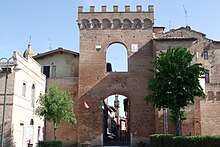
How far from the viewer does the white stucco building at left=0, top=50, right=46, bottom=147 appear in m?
25.2

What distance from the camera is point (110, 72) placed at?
3456 centimetres

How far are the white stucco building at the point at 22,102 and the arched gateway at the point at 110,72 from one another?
4693mm

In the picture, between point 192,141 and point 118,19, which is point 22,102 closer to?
point 118,19

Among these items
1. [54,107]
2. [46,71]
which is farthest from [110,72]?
[54,107]

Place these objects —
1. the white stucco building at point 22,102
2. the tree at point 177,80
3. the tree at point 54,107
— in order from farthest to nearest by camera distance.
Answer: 1. the tree at point 54,107
2. the white stucco building at point 22,102
3. the tree at point 177,80

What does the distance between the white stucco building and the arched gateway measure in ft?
15.4

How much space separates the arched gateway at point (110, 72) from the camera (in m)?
33.5

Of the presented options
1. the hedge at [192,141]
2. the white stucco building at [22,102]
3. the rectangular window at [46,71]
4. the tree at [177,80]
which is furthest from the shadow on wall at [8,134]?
the rectangular window at [46,71]

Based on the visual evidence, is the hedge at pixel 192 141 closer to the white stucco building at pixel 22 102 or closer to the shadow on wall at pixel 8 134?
the shadow on wall at pixel 8 134

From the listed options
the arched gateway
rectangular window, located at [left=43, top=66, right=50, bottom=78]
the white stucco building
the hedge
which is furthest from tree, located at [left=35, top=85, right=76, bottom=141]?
the hedge

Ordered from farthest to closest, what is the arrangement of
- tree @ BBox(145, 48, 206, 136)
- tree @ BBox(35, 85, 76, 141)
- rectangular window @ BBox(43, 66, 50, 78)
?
rectangular window @ BBox(43, 66, 50, 78)
tree @ BBox(35, 85, 76, 141)
tree @ BBox(145, 48, 206, 136)

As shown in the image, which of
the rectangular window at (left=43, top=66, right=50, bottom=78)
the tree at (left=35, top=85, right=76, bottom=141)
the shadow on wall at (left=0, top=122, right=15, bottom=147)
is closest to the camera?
the shadow on wall at (left=0, top=122, right=15, bottom=147)

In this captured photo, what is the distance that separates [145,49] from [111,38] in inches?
158

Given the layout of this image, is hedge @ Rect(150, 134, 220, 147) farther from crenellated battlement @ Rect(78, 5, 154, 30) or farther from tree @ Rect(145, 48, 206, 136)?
crenellated battlement @ Rect(78, 5, 154, 30)
